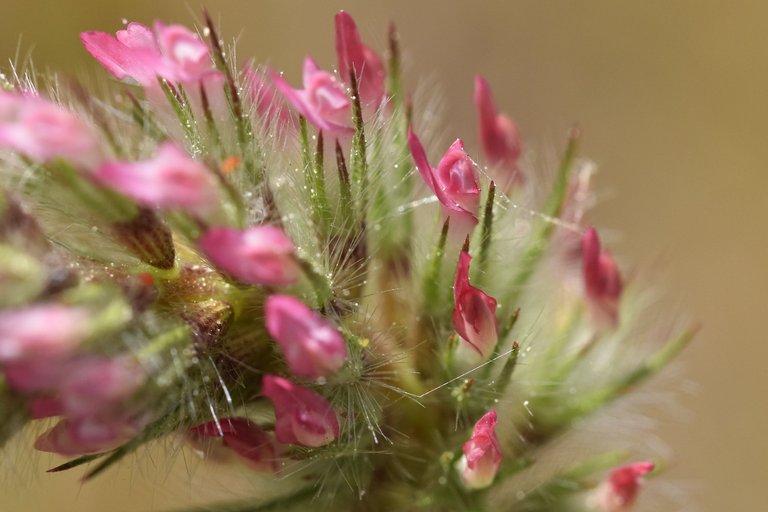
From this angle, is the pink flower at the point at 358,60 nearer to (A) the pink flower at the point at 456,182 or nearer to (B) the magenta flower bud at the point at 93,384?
(A) the pink flower at the point at 456,182

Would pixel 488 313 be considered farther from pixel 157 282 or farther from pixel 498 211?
pixel 157 282

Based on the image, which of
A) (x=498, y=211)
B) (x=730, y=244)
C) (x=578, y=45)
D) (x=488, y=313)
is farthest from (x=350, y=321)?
(x=578, y=45)

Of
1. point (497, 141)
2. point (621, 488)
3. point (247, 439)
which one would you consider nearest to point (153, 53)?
point (247, 439)

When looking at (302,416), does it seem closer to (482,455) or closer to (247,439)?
(247,439)

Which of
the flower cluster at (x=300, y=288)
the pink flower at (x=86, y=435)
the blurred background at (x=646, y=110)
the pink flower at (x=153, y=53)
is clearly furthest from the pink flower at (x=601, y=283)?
the blurred background at (x=646, y=110)

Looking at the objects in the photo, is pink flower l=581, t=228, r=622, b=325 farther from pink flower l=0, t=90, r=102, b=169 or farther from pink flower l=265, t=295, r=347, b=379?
pink flower l=0, t=90, r=102, b=169
